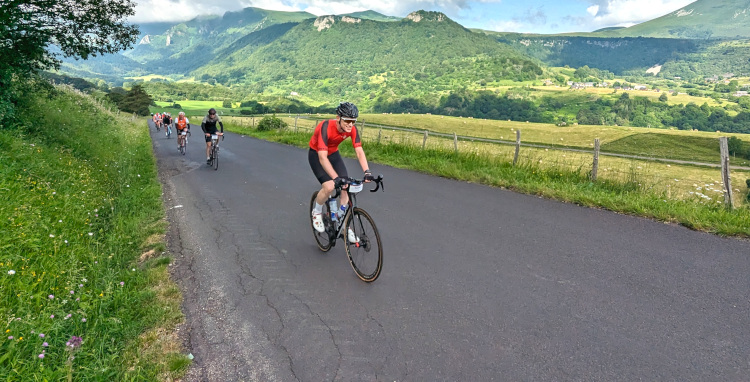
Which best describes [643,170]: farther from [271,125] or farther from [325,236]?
[271,125]

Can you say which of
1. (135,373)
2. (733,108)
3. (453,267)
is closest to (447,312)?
(453,267)

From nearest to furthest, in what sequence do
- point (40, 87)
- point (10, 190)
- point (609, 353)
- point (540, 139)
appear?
point (609, 353) < point (10, 190) < point (40, 87) < point (540, 139)

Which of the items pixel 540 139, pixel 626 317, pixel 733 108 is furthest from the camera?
pixel 733 108

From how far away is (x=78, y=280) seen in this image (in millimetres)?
4203

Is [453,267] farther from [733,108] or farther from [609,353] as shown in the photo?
[733,108]

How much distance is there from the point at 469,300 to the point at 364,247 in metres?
1.43

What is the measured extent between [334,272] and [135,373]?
8.10ft

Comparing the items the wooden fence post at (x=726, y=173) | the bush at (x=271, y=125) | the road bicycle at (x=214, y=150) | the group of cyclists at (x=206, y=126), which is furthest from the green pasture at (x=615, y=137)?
the wooden fence post at (x=726, y=173)

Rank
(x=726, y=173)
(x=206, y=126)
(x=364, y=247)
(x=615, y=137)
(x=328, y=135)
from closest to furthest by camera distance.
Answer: (x=364, y=247) → (x=328, y=135) → (x=726, y=173) → (x=206, y=126) → (x=615, y=137)

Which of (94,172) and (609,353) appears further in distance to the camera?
(94,172)

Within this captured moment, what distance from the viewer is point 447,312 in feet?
13.0

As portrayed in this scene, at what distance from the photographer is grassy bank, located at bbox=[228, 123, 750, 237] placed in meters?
6.78

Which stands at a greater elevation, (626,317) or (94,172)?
(94,172)

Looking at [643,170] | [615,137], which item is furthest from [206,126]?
[615,137]
